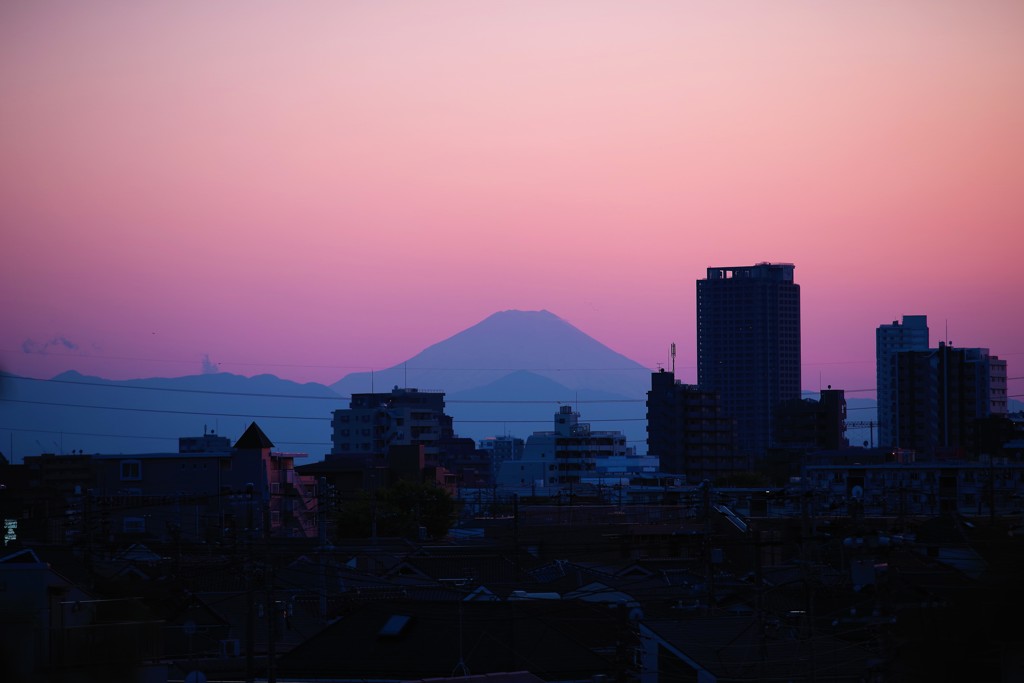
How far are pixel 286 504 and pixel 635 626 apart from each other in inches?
663

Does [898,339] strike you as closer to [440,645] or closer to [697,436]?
[697,436]

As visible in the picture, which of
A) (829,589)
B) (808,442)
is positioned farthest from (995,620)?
(808,442)

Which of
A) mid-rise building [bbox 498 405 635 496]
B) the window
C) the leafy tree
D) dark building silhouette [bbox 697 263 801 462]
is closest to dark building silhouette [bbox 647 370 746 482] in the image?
mid-rise building [bbox 498 405 635 496]

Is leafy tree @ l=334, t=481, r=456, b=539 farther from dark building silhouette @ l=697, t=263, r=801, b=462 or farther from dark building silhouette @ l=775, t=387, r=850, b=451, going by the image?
dark building silhouette @ l=697, t=263, r=801, b=462

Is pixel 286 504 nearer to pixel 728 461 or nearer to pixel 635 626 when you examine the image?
pixel 635 626

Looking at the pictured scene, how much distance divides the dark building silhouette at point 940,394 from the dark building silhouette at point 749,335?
6831cm

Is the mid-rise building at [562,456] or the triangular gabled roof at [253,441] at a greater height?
the triangular gabled roof at [253,441]

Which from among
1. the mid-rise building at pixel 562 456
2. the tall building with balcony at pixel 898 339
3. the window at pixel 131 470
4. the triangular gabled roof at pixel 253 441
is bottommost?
the mid-rise building at pixel 562 456

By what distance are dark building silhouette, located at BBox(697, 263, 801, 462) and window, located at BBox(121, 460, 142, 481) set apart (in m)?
119

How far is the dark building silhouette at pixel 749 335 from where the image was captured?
500ft

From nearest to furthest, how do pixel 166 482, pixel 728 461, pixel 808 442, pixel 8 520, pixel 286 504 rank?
pixel 8 520 → pixel 286 504 → pixel 166 482 → pixel 728 461 → pixel 808 442

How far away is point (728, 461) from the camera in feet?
246

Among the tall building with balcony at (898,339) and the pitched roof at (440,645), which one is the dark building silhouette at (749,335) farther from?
the pitched roof at (440,645)

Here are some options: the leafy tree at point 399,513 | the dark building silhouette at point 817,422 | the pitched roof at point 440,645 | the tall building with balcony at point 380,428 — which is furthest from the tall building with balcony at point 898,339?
the pitched roof at point 440,645
